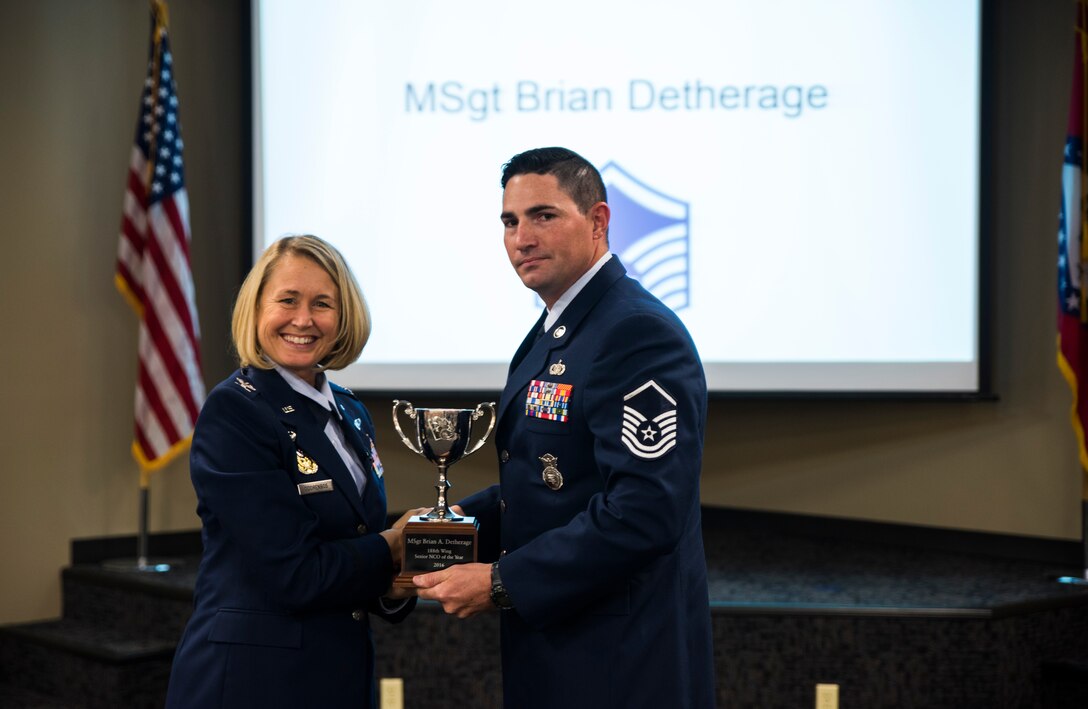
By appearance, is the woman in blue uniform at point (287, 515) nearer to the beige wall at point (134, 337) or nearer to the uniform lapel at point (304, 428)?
the uniform lapel at point (304, 428)

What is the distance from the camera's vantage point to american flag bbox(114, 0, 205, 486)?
429 cm

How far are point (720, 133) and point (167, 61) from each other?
219 cm

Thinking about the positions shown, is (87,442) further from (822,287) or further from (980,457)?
(980,457)

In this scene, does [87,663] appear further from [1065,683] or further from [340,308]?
[1065,683]

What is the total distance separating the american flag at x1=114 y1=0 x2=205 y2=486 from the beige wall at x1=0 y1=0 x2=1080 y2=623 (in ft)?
0.94

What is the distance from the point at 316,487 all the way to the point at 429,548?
23 centimetres

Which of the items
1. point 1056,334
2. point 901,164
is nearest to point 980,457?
point 1056,334

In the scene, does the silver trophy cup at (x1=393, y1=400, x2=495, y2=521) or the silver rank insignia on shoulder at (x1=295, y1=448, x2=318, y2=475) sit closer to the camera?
the silver rank insignia on shoulder at (x1=295, y1=448, x2=318, y2=475)

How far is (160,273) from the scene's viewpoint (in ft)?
14.1

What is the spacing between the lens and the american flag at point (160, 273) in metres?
4.29

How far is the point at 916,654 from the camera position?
3.43 m

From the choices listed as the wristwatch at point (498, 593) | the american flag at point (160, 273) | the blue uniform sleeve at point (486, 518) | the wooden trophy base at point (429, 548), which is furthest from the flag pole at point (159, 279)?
the wristwatch at point (498, 593)

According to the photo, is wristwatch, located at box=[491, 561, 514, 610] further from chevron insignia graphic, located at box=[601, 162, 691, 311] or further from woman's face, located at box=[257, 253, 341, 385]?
chevron insignia graphic, located at box=[601, 162, 691, 311]

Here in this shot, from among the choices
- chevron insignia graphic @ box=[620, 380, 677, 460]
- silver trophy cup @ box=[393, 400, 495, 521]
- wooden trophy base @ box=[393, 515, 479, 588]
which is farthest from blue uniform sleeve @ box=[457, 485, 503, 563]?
chevron insignia graphic @ box=[620, 380, 677, 460]
